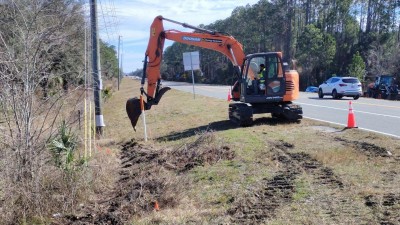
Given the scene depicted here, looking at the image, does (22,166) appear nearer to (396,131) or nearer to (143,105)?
(143,105)

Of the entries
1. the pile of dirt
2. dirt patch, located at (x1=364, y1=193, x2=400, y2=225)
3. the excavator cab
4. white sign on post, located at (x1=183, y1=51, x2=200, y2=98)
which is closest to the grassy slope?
dirt patch, located at (x1=364, y1=193, x2=400, y2=225)

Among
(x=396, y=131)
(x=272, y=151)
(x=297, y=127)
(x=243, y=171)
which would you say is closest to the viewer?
(x=243, y=171)

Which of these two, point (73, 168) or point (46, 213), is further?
point (73, 168)

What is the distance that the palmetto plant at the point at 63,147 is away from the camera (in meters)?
7.79

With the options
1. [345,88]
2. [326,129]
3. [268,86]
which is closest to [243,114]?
[268,86]

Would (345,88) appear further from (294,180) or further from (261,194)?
(261,194)

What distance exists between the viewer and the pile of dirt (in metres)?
6.81

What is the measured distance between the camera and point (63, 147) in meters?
7.99

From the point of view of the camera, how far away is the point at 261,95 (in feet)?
50.2

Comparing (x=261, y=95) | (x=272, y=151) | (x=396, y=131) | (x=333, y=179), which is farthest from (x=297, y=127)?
(x=333, y=179)

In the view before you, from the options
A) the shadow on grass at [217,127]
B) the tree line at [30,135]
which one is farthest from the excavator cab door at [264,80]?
the tree line at [30,135]

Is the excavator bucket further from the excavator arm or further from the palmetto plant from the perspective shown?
the palmetto plant

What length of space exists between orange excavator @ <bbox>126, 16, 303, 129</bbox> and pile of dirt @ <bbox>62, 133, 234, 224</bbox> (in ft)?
11.0

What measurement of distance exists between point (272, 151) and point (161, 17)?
21.5 feet
